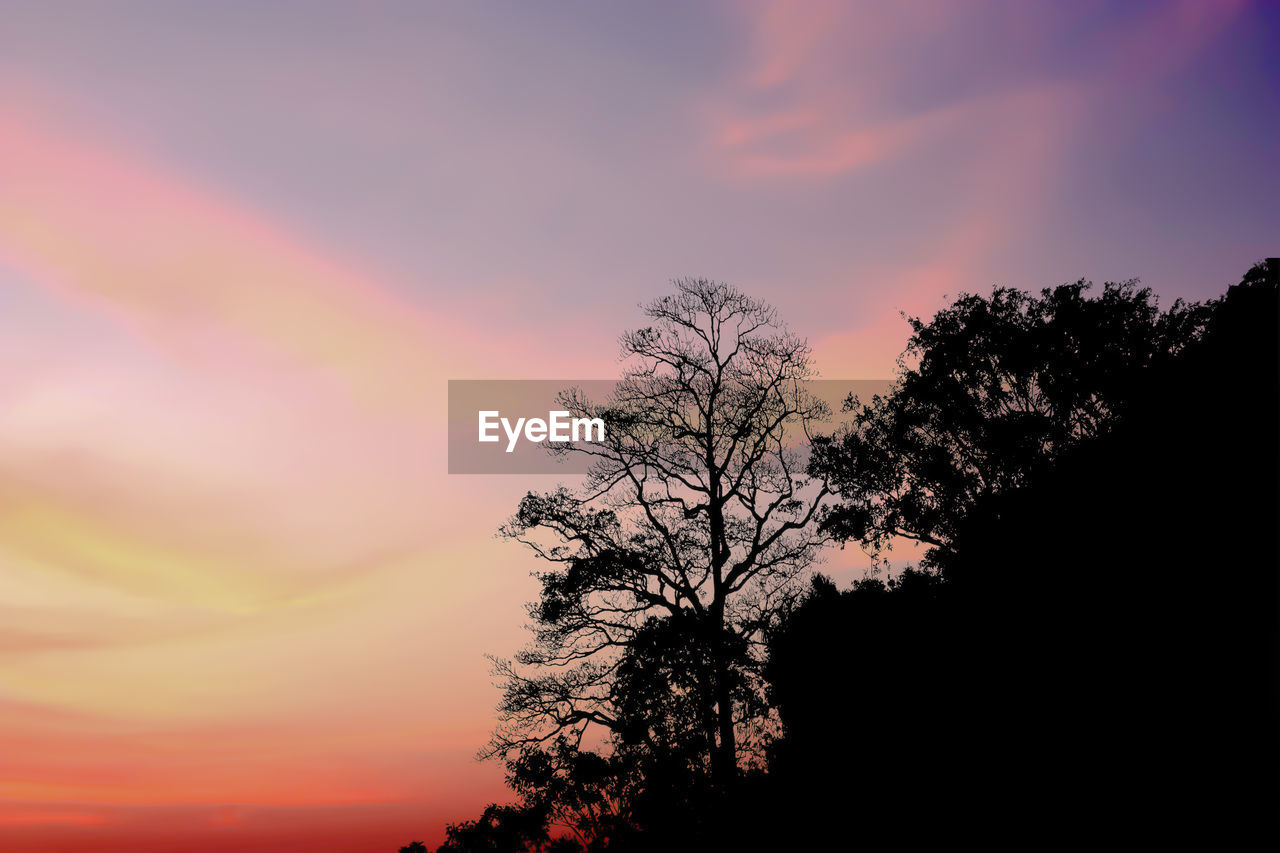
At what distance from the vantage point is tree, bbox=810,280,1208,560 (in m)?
29.7

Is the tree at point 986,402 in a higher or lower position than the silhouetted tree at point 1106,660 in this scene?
higher

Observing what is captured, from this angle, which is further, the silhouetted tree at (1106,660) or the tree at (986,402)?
the tree at (986,402)

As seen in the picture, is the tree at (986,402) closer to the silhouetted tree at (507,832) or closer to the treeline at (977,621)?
the treeline at (977,621)

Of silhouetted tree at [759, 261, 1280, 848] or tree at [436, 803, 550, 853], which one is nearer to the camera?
silhouetted tree at [759, 261, 1280, 848]

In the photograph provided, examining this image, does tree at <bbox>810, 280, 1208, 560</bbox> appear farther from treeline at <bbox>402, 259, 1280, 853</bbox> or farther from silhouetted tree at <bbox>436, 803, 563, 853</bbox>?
silhouetted tree at <bbox>436, 803, 563, 853</bbox>

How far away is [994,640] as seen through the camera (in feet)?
69.5

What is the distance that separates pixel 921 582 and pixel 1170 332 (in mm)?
12873

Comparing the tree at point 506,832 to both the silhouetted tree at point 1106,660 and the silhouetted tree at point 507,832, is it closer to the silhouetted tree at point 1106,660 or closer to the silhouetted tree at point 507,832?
the silhouetted tree at point 507,832

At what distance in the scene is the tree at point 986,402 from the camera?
2970 centimetres

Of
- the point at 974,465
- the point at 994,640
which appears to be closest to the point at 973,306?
the point at 974,465

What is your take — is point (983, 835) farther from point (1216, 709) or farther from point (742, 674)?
point (742, 674)

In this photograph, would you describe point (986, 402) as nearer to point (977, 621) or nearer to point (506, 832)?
point (977, 621)

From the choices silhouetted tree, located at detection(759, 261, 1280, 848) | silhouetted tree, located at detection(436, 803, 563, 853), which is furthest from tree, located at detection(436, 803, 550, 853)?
silhouetted tree, located at detection(759, 261, 1280, 848)

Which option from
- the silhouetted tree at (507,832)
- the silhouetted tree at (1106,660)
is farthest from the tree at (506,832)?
the silhouetted tree at (1106,660)
